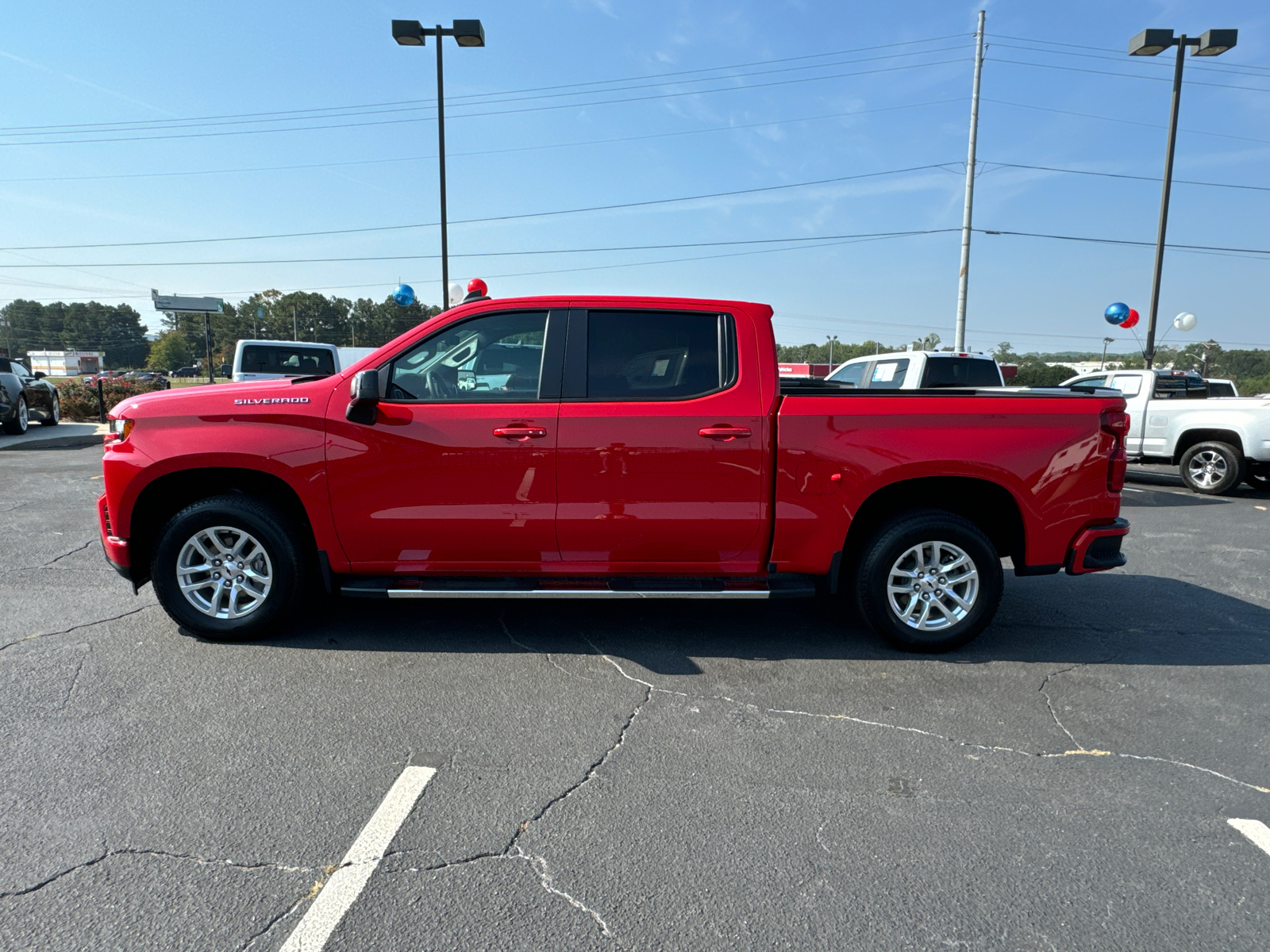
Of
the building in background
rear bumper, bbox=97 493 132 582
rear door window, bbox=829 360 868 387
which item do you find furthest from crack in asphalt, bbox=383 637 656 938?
the building in background

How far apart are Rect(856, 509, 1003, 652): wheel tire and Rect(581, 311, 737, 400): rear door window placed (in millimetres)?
1295

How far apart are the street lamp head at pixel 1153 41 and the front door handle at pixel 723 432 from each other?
55.7 ft

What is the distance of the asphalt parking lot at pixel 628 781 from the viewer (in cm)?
230

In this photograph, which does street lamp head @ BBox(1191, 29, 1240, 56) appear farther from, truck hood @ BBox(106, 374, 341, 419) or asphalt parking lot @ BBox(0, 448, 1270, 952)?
truck hood @ BBox(106, 374, 341, 419)

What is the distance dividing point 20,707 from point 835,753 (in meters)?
3.68

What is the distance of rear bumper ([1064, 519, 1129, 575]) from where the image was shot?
4.40 metres

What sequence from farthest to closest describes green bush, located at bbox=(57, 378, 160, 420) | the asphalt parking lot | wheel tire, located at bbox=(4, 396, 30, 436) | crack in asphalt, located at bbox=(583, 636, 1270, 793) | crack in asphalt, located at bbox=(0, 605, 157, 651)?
green bush, located at bbox=(57, 378, 160, 420)
wheel tire, located at bbox=(4, 396, 30, 436)
crack in asphalt, located at bbox=(0, 605, 157, 651)
crack in asphalt, located at bbox=(583, 636, 1270, 793)
the asphalt parking lot

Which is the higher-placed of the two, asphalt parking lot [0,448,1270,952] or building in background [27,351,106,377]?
building in background [27,351,106,377]

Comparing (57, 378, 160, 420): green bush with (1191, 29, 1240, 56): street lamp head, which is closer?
(1191, 29, 1240, 56): street lamp head

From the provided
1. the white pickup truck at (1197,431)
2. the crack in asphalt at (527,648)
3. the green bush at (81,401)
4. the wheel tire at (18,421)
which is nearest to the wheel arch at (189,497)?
the crack in asphalt at (527,648)

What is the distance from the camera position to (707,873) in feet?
8.16

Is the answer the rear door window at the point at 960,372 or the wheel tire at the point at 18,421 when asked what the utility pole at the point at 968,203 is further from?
the wheel tire at the point at 18,421

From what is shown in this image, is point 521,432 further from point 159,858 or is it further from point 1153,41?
point 1153,41

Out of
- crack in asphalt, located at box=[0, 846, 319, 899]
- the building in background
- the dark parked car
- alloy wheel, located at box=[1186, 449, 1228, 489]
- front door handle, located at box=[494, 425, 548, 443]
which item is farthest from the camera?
the building in background
